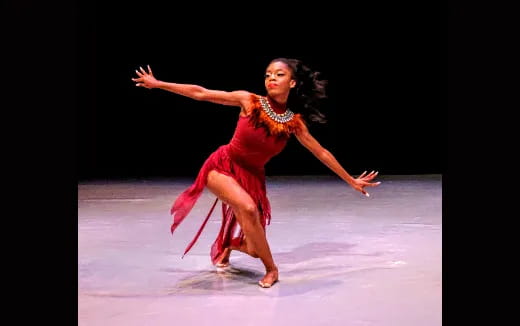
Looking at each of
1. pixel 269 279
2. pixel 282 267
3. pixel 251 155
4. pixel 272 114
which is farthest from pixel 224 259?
pixel 272 114

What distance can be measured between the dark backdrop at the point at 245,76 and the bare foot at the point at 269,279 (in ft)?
12.1

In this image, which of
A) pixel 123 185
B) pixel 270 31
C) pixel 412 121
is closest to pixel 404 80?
pixel 412 121

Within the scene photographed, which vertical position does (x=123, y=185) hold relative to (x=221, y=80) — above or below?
below

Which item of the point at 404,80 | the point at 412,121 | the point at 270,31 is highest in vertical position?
the point at 270,31

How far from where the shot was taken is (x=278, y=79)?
264 cm

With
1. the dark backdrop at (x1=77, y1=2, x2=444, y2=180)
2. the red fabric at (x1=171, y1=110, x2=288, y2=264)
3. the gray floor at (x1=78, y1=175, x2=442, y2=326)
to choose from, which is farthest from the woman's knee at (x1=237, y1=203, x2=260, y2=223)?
the dark backdrop at (x1=77, y1=2, x2=444, y2=180)

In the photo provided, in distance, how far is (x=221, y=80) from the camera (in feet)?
20.6

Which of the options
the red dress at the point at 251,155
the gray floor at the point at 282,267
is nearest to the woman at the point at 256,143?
the red dress at the point at 251,155

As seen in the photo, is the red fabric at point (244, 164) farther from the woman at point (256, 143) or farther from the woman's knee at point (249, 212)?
the woman's knee at point (249, 212)

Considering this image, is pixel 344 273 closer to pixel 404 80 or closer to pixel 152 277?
pixel 152 277

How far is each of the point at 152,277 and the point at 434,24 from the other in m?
4.49

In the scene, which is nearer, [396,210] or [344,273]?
[344,273]

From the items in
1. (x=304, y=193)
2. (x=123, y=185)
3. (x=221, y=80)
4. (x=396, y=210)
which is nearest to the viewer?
(x=396, y=210)

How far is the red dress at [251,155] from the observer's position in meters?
2.60
